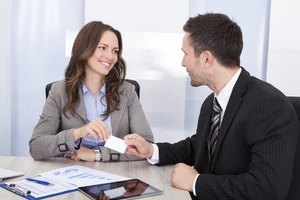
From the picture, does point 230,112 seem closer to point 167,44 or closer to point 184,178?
point 184,178

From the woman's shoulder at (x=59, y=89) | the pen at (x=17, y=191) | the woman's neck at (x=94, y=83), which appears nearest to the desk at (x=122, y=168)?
the pen at (x=17, y=191)

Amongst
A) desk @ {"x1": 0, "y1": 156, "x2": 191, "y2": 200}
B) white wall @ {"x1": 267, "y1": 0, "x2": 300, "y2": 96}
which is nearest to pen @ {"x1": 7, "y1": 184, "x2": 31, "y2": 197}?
desk @ {"x1": 0, "y1": 156, "x2": 191, "y2": 200}

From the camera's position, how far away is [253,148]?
1.39m

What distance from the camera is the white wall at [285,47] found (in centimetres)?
346

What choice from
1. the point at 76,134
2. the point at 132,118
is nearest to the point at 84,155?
the point at 76,134

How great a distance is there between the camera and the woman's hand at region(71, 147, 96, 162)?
1815 mm

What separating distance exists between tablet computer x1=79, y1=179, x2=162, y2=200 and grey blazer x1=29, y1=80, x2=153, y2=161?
43 cm

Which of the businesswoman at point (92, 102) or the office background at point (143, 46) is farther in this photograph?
the office background at point (143, 46)

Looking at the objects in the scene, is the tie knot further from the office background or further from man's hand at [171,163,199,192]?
the office background

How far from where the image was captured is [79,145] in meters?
1.85

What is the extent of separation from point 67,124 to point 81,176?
633mm

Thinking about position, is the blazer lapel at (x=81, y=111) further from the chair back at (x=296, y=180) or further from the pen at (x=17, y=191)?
the chair back at (x=296, y=180)

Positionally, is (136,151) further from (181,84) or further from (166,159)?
(181,84)

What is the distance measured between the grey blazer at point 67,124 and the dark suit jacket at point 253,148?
0.55 metres
